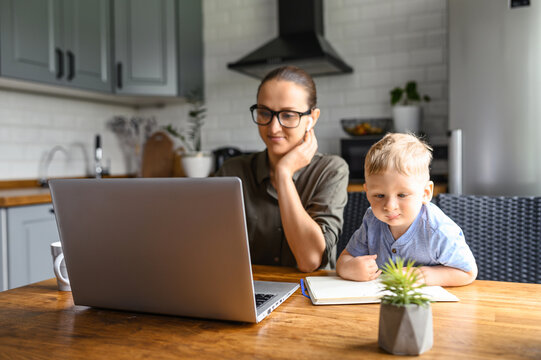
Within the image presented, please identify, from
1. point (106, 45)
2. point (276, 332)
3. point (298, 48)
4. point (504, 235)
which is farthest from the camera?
point (106, 45)

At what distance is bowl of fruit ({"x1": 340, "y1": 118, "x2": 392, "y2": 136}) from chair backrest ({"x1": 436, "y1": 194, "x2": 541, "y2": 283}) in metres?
1.40

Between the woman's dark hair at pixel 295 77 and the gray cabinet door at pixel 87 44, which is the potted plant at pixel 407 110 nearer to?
the woman's dark hair at pixel 295 77

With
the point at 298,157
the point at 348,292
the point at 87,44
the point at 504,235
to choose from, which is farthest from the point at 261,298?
the point at 87,44

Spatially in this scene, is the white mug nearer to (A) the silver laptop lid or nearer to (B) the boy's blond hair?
(A) the silver laptop lid

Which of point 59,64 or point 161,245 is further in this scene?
point 59,64

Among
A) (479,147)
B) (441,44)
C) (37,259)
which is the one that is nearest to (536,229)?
(479,147)

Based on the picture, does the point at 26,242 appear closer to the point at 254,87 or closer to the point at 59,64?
the point at 59,64

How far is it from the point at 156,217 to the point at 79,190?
0.15 m

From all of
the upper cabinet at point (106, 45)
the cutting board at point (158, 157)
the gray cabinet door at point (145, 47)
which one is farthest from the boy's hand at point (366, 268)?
the cutting board at point (158, 157)

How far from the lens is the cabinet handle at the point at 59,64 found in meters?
2.70

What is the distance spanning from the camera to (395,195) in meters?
0.96

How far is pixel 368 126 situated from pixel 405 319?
232 cm

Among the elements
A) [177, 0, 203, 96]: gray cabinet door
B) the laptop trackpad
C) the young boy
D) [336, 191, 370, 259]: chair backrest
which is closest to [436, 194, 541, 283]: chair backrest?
[336, 191, 370, 259]: chair backrest

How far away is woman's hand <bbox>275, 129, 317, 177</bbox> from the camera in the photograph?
1284 millimetres
